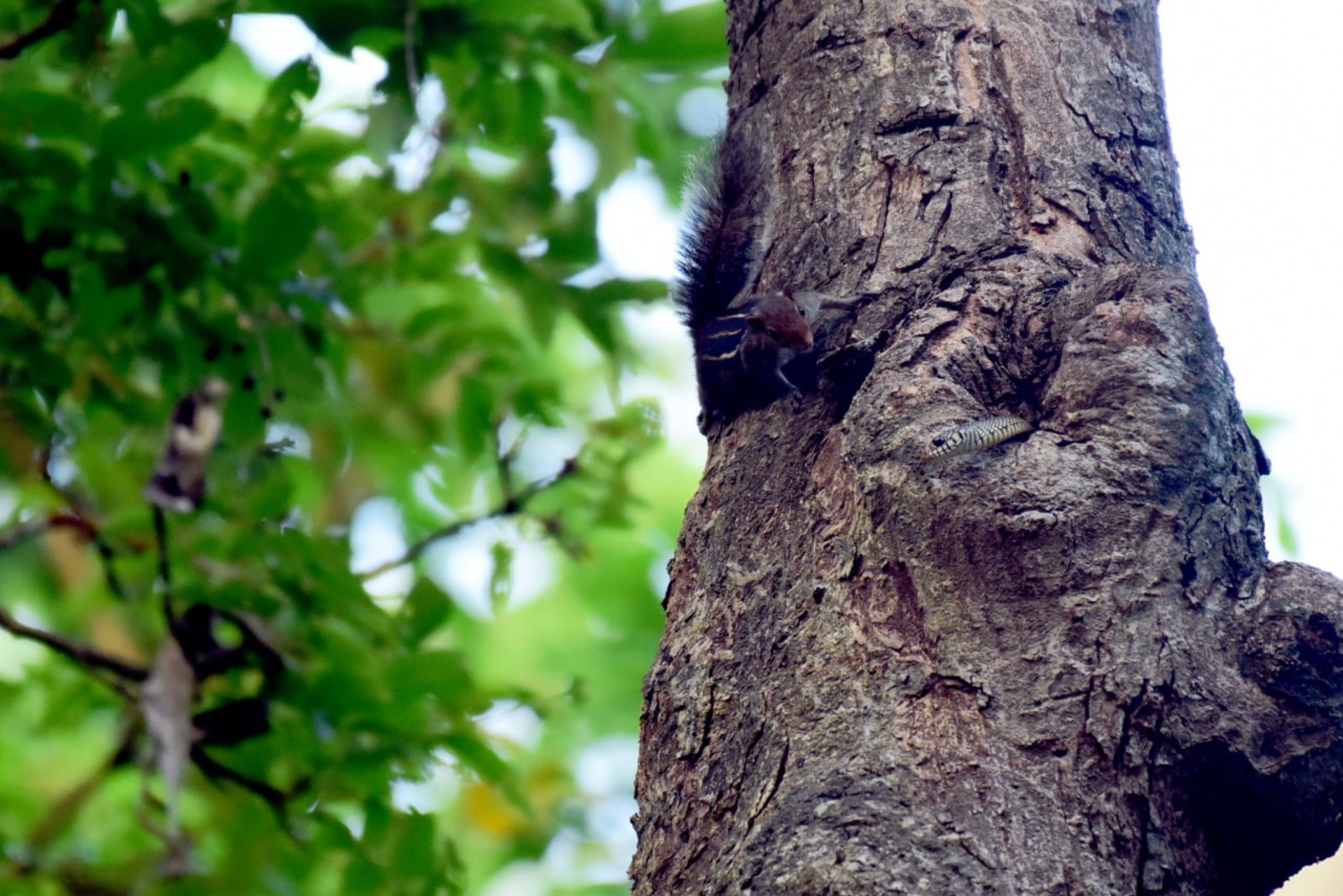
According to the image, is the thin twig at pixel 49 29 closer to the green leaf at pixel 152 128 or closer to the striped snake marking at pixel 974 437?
the green leaf at pixel 152 128

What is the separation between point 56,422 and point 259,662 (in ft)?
1.93

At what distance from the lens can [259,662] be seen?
214 cm

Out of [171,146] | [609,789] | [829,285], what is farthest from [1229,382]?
[609,789]

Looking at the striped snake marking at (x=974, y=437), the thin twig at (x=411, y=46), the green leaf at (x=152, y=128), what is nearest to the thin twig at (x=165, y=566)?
the green leaf at (x=152, y=128)

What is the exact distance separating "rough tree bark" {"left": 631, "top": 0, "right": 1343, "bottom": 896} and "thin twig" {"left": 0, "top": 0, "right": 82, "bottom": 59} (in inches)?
47.9

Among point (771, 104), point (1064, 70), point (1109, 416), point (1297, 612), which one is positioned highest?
point (771, 104)

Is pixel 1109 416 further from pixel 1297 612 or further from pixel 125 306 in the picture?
pixel 125 306

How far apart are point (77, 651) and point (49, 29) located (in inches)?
40.8

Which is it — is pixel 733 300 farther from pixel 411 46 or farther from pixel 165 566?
pixel 165 566

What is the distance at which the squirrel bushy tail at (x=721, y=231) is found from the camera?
1.85m

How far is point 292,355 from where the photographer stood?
6.98 feet

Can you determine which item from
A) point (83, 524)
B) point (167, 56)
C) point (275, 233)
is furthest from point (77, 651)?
point (167, 56)

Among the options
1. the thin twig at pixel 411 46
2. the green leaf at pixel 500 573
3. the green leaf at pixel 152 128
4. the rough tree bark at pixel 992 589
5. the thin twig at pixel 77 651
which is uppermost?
the thin twig at pixel 411 46

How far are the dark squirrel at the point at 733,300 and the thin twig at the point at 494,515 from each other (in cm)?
41
